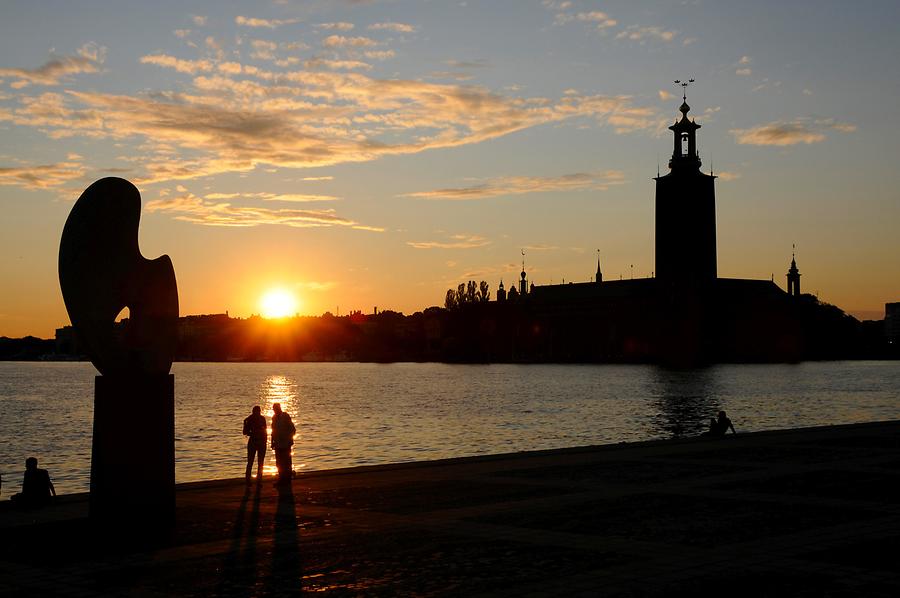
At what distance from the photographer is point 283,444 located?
76.6 feet

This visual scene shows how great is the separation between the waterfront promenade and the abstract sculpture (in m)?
0.67

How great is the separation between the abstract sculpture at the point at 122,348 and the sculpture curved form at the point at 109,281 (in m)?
0.02

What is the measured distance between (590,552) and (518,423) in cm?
5565

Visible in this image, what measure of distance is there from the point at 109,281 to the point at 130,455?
2.75m

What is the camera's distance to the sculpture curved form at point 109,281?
1748 centimetres

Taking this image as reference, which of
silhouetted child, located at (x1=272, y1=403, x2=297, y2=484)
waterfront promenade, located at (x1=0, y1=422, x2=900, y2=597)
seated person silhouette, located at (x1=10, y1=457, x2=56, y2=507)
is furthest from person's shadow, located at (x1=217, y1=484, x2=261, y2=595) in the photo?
seated person silhouette, located at (x1=10, y1=457, x2=56, y2=507)

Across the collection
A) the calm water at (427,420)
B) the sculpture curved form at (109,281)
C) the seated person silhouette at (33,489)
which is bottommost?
the calm water at (427,420)

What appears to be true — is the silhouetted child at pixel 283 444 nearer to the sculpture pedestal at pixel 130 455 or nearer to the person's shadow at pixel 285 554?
the person's shadow at pixel 285 554

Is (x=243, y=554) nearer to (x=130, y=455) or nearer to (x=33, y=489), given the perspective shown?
(x=130, y=455)

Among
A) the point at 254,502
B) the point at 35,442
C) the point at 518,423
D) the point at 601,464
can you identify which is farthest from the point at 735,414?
the point at 254,502

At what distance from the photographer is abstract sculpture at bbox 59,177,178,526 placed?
17016 mm

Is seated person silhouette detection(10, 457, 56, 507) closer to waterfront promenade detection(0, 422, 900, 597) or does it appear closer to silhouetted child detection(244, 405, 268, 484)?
waterfront promenade detection(0, 422, 900, 597)

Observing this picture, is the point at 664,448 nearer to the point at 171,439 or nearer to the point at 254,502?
the point at 254,502

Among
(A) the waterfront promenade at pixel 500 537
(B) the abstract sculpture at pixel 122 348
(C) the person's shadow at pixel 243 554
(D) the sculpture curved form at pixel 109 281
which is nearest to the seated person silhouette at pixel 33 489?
(A) the waterfront promenade at pixel 500 537
